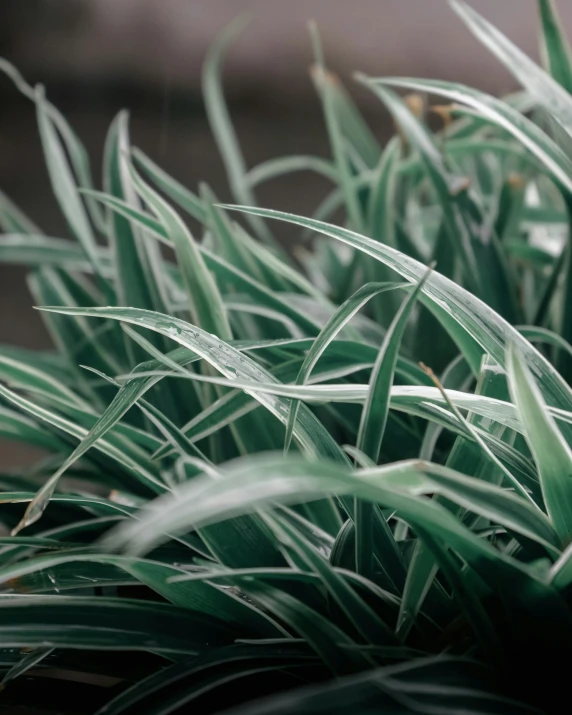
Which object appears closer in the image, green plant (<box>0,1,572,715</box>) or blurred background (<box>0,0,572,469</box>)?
green plant (<box>0,1,572,715</box>)

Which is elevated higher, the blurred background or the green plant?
the blurred background

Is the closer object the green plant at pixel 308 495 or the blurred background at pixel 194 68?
the green plant at pixel 308 495

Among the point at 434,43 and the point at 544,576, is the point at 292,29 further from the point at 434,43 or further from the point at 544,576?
the point at 544,576

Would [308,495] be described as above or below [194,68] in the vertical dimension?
below

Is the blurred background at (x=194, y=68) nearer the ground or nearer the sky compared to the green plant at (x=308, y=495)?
nearer the sky
